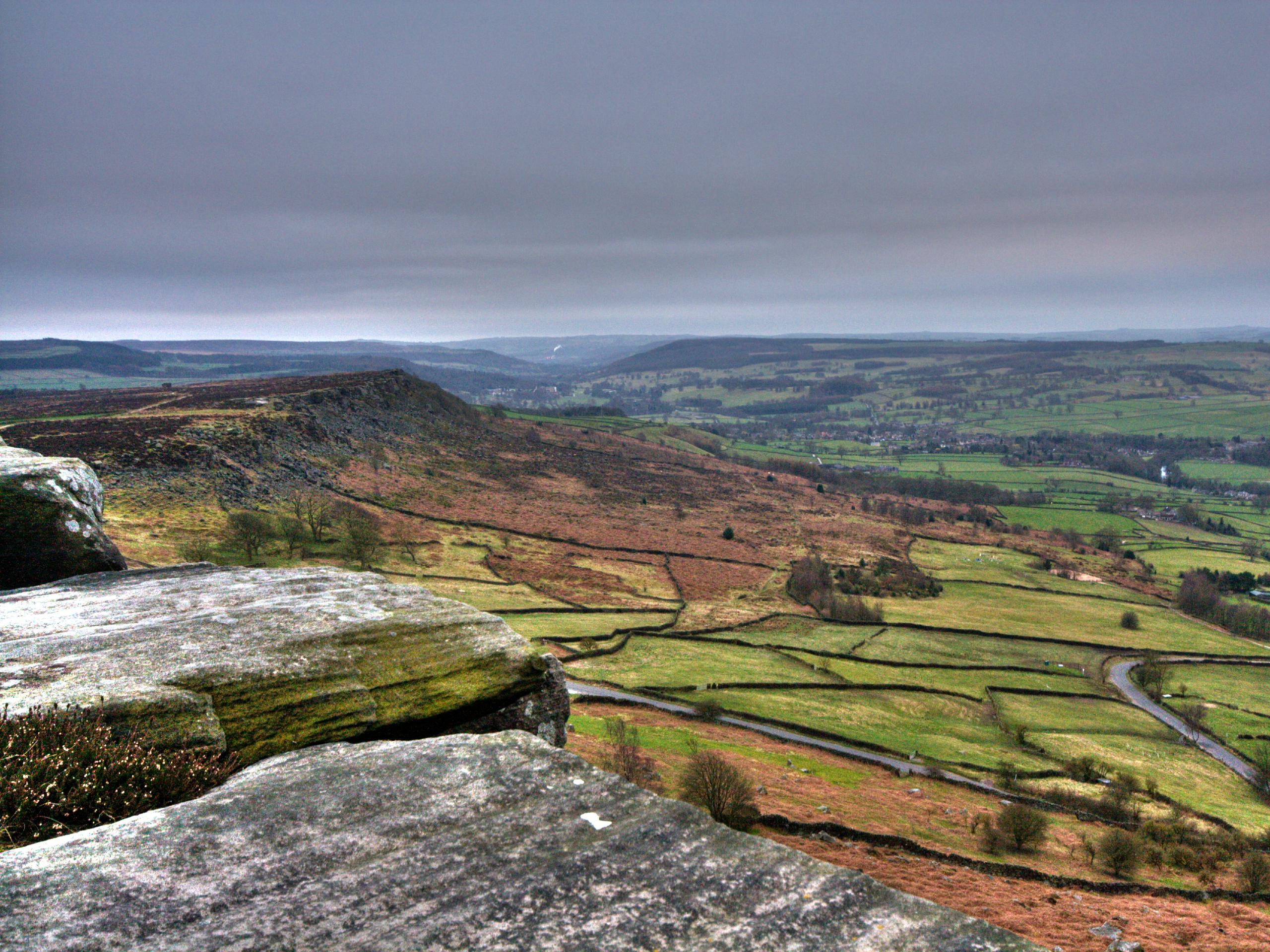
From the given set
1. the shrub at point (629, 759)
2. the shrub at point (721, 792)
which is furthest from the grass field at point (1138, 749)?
A: the shrub at point (721, 792)

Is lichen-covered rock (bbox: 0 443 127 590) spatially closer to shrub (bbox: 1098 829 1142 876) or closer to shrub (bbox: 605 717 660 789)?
shrub (bbox: 605 717 660 789)

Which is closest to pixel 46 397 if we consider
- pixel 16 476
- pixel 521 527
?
pixel 521 527

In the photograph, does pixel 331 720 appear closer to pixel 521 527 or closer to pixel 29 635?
pixel 29 635

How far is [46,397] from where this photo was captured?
Answer: 515 ft

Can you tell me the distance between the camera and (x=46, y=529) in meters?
16.5

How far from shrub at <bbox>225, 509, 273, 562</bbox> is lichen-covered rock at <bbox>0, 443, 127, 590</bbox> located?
51.5 metres

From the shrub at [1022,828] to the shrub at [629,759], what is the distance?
1823 cm

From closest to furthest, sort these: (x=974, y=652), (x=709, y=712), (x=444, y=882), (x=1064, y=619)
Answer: (x=444, y=882)
(x=709, y=712)
(x=974, y=652)
(x=1064, y=619)

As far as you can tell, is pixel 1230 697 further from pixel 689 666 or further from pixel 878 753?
pixel 689 666

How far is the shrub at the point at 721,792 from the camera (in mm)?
29719

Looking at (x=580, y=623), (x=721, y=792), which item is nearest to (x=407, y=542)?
(x=580, y=623)

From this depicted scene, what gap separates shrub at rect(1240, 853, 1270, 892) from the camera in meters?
33.1

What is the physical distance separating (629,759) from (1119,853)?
24965 mm

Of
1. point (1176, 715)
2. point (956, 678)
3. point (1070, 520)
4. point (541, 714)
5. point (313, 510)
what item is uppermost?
point (541, 714)
